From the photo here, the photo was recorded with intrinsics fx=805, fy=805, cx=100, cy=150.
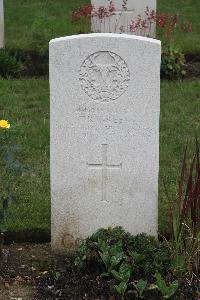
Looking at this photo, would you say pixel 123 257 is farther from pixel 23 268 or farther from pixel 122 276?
pixel 23 268

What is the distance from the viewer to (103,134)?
195 inches

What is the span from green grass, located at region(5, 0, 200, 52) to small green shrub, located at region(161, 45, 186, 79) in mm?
741

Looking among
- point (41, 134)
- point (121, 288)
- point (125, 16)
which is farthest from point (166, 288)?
point (125, 16)

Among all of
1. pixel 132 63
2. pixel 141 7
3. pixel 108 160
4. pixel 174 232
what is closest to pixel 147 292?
pixel 174 232

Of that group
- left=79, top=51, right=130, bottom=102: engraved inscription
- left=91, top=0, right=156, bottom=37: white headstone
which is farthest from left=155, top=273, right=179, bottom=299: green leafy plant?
left=91, top=0, right=156, bottom=37: white headstone

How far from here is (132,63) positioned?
4824 millimetres

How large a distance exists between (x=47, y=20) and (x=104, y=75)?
508cm

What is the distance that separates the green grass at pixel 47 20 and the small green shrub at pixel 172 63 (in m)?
0.74

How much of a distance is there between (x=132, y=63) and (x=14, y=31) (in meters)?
6.63

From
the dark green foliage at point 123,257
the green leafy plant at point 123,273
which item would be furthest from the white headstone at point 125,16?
the green leafy plant at point 123,273

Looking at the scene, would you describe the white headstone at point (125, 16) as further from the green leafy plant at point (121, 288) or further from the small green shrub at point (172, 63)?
the green leafy plant at point (121, 288)

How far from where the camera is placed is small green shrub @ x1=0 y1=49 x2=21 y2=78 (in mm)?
9125

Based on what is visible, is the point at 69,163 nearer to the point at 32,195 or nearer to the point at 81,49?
the point at 81,49

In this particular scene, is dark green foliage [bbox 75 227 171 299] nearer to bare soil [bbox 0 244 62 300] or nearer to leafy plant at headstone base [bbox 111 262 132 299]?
leafy plant at headstone base [bbox 111 262 132 299]
